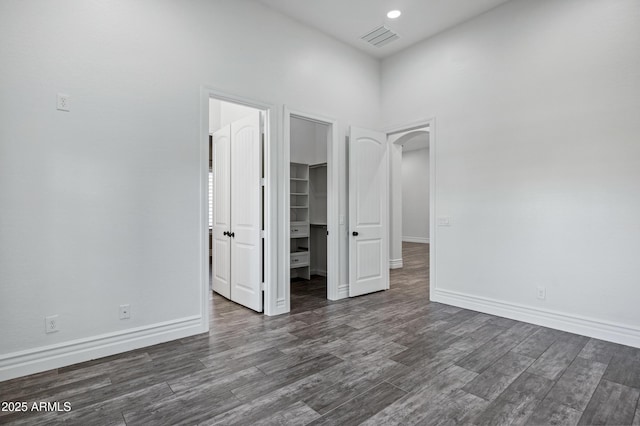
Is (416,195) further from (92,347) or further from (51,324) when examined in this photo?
(51,324)

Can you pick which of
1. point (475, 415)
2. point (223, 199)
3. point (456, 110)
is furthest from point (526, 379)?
point (223, 199)

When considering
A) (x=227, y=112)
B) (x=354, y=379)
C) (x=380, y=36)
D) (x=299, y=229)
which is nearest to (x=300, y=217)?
(x=299, y=229)

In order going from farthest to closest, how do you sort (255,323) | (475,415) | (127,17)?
(255,323), (127,17), (475,415)

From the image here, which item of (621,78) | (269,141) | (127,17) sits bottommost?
(269,141)

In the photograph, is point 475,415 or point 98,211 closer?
point 475,415

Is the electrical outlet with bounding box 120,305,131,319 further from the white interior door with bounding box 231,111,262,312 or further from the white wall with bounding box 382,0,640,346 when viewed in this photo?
the white wall with bounding box 382,0,640,346

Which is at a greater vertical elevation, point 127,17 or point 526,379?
point 127,17

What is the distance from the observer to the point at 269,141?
3873 millimetres

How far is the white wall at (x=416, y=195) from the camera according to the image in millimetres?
12227

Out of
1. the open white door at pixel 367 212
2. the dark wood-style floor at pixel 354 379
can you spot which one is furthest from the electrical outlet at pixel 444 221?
the dark wood-style floor at pixel 354 379

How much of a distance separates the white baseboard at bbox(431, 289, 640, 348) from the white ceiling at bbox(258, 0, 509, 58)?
11.5 feet

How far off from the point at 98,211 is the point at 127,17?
174 cm

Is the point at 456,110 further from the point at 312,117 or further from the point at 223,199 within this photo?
the point at 223,199

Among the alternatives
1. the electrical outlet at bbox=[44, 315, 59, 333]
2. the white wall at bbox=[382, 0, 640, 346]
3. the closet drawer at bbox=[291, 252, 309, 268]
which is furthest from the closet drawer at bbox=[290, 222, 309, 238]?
the electrical outlet at bbox=[44, 315, 59, 333]
